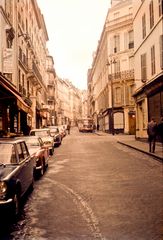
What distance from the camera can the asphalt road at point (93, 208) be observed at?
5605 millimetres

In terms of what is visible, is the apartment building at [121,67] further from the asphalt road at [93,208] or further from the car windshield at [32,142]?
the asphalt road at [93,208]

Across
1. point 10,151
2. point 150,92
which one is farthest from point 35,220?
point 150,92

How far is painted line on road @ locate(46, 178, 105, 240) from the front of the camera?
5633 mm

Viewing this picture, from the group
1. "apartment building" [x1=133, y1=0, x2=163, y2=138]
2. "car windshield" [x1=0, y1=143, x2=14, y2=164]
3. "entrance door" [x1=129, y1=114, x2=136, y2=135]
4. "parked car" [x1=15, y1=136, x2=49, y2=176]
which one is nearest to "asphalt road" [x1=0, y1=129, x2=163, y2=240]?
"parked car" [x1=15, y1=136, x2=49, y2=176]

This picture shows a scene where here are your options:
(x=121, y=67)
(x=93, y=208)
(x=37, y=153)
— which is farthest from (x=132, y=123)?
(x=93, y=208)

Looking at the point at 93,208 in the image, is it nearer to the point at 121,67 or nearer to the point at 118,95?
the point at 118,95

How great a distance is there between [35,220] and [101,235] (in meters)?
1.48

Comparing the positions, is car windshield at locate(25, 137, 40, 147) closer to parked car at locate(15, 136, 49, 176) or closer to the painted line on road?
parked car at locate(15, 136, 49, 176)

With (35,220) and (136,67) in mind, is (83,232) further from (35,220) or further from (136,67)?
(136,67)

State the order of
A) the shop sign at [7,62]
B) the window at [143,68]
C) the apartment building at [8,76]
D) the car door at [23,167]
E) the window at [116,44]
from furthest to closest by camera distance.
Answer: the window at [116,44] → the window at [143,68] → the shop sign at [7,62] → the apartment building at [8,76] → the car door at [23,167]

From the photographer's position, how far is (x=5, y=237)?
548 centimetres

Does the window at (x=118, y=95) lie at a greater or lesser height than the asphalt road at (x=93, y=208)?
greater

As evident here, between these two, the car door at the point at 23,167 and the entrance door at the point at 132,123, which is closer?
the car door at the point at 23,167

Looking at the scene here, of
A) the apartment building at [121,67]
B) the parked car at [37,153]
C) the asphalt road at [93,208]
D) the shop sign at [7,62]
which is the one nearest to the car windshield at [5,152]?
the asphalt road at [93,208]
